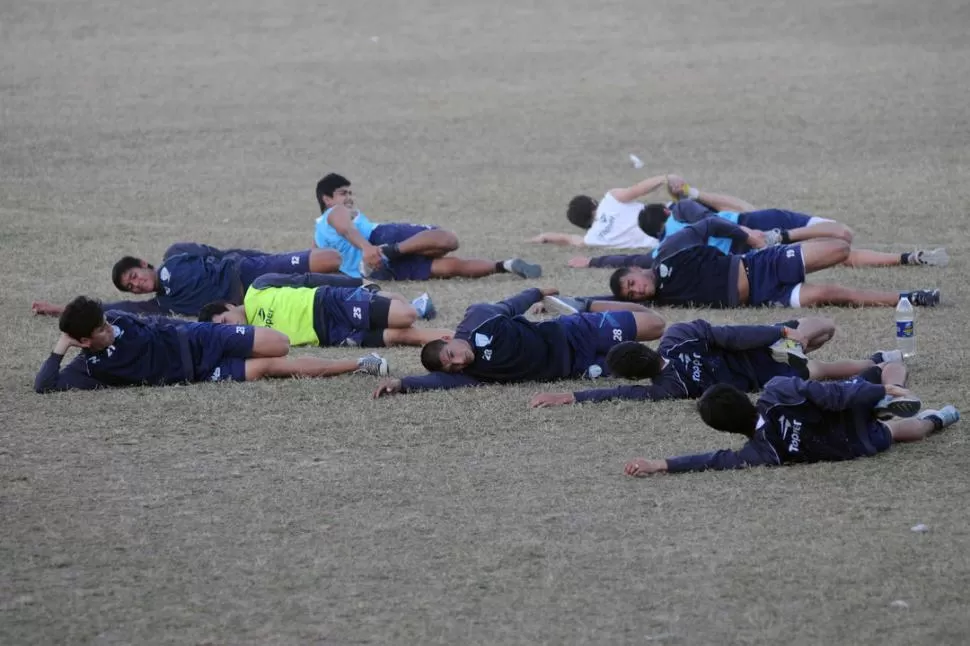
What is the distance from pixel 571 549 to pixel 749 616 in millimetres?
1154

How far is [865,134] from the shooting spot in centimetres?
2188

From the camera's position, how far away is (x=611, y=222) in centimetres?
1566

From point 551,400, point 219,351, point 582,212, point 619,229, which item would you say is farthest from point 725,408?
point 582,212

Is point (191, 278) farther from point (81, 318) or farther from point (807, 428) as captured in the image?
point (807, 428)

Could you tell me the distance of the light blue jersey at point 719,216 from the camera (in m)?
13.1

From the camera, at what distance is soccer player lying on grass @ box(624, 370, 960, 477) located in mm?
7930

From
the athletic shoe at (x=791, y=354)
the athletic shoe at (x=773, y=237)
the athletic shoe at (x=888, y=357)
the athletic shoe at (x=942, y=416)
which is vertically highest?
the athletic shoe at (x=773, y=237)

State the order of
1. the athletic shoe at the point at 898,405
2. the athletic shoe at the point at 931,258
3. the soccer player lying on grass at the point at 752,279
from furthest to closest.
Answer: the athletic shoe at the point at 931,258
the soccer player lying on grass at the point at 752,279
the athletic shoe at the point at 898,405

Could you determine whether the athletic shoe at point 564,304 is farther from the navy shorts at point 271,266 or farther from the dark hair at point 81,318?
the dark hair at point 81,318

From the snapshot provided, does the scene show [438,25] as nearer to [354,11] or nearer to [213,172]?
[354,11]

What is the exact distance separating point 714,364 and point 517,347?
1.39 meters

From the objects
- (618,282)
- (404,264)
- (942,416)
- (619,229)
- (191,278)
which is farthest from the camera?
(619,229)

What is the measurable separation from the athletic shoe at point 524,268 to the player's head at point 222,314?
3.37 meters

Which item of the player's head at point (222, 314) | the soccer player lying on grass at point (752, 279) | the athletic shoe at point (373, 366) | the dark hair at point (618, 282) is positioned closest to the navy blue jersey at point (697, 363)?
the athletic shoe at point (373, 366)
